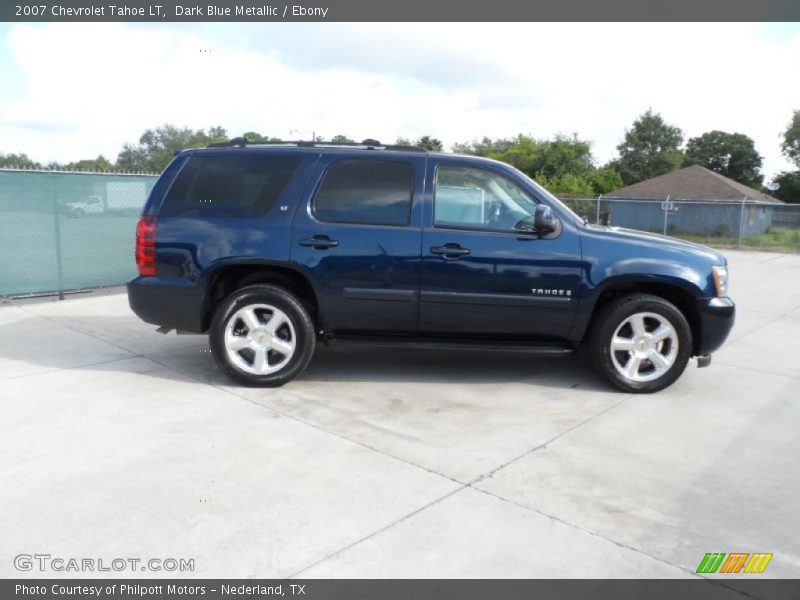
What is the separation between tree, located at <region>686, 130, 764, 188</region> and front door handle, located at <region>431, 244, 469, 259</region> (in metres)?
63.0

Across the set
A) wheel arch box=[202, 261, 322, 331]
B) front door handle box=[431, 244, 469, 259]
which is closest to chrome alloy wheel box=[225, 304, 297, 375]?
wheel arch box=[202, 261, 322, 331]

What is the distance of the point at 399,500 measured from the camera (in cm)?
334

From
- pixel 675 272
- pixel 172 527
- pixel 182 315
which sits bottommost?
pixel 172 527

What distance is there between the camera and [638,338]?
5.10m

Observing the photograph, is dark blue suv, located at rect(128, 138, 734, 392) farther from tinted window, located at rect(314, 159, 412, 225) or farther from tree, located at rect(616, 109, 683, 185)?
tree, located at rect(616, 109, 683, 185)

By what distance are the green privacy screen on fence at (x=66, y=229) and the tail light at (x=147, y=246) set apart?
14.5 ft

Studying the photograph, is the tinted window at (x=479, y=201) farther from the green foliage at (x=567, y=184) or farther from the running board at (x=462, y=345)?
the green foliage at (x=567, y=184)

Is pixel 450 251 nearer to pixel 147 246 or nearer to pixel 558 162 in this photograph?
pixel 147 246

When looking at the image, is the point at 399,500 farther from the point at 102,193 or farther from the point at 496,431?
the point at 102,193

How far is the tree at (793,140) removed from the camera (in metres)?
55.3

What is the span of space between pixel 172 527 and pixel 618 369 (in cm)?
350

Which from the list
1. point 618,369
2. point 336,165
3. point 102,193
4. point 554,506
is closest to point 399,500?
point 554,506

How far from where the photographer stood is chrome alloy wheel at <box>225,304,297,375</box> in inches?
202

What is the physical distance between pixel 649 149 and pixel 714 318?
54734 mm
